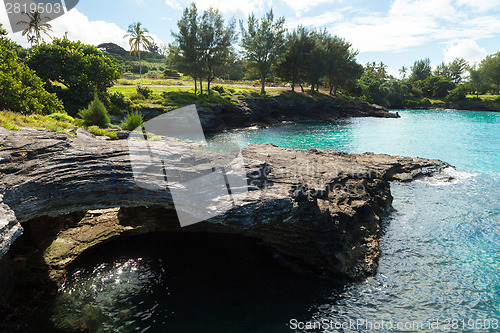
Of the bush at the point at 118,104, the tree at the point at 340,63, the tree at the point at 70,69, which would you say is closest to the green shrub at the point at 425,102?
the tree at the point at 340,63

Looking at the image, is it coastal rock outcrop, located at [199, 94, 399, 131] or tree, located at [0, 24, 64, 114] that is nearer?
tree, located at [0, 24, 64, 114]

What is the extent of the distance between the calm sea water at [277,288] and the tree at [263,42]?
155ft

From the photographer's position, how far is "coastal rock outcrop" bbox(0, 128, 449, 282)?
21.5 feet

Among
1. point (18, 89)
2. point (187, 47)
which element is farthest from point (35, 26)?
point (18, 89)

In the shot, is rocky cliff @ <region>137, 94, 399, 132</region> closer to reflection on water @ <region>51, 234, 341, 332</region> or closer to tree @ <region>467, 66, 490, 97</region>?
Result: reflection on water @ <region>51, 234, 341, 332</region>

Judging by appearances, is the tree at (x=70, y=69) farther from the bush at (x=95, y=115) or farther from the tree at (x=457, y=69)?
the tree at (x=457, y=69)

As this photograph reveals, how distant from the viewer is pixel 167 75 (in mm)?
74438

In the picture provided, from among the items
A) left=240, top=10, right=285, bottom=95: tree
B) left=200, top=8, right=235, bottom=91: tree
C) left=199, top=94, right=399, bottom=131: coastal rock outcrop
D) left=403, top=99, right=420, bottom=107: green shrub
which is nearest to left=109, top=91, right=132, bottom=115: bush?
left=199, top=94, right=399, bottom=131: coastal rock outcrop

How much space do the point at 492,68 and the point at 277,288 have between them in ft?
390

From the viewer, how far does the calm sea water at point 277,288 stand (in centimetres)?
703

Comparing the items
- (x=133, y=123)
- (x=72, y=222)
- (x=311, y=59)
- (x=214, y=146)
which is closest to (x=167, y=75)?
(x=311, y=59)

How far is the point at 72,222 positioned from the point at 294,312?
894 centimetres

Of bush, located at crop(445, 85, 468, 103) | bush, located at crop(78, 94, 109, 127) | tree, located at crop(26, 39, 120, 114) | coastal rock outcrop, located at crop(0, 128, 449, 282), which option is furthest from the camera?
bush, located at crop(445, 85, 468, 103)

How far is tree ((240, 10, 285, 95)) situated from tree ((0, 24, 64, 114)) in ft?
138
